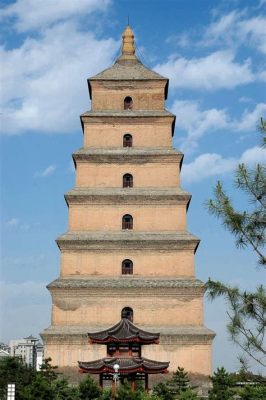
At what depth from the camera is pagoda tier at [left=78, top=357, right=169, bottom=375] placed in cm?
2467

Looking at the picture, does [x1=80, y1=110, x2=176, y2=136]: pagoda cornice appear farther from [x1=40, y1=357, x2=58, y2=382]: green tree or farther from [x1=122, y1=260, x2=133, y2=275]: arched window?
[x1=40, y1=357, x2=58, y2=382]: green tree

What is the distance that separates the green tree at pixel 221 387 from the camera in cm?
2472

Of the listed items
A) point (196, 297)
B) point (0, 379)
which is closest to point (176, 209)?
point (196, 297)

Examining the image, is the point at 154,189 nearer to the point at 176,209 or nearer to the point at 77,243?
the point at 176,209

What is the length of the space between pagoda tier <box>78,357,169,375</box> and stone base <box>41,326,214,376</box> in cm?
356

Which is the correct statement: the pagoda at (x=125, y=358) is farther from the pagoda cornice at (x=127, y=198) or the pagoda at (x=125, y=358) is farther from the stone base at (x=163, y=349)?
the pagoda cornice at (x=127, y=198)

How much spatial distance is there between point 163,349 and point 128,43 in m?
16.4

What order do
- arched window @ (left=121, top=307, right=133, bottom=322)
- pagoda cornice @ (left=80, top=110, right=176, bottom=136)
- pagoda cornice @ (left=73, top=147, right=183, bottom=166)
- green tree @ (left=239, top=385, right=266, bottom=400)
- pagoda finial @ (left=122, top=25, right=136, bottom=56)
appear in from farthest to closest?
pagoda finial @ (left=122, top=25, right=136, bottom=56) → pagoda cornice @ (left=80, top=110, right=176, bottom=136) → pagoda cornice @ (left=73, top=147, right=183, bottom=166) → arched window @ (left=121, top=307, right=133, bottom=322) → green tree @ (left=239, top=385, right=266, bottom=400)

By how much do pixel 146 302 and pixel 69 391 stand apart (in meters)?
5.73

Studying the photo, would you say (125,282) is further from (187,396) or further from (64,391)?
(187,396)

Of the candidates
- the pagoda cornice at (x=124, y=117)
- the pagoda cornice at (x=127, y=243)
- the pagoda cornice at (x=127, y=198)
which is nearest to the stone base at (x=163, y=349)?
the pagoda cornice at (x=127, y=243)

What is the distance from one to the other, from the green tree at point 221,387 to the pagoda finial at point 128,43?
56.8 feet

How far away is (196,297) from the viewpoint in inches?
1174

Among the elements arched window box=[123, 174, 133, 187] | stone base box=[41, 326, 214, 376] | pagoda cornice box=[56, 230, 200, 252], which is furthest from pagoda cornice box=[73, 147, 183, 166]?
stone base box=[41, 326, 214, 376]
